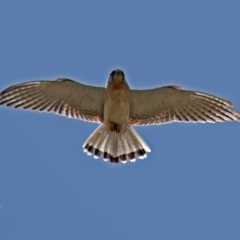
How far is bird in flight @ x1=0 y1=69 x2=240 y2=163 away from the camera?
15742 mm

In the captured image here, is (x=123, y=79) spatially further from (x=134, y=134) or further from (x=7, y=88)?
(x=7, y=88)

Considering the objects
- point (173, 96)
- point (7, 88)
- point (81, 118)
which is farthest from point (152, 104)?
point (7, 88)

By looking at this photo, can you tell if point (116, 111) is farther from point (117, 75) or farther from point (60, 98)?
point (60, 98)

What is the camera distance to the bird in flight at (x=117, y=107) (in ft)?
51.6

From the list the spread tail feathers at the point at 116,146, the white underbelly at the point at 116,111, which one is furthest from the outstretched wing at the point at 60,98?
the spread tail feathers at the point at 116,146

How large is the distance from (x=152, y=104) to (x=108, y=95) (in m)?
1.11

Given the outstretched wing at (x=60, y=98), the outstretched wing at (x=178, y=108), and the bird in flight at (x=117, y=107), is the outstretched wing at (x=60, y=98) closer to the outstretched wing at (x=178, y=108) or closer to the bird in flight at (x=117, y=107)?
the bird in flight at (x=117, y=107)

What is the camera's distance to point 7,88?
15.8m

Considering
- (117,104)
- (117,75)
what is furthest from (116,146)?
(117,75)

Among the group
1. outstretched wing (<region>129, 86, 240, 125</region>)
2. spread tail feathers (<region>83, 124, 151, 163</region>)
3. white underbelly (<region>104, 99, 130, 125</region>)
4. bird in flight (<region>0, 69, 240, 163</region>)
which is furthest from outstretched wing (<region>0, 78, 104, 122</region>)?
outstretched wing (<region>129, 86, 240, 125</region>)

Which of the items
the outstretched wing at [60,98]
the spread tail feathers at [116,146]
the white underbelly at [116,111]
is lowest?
the spread tail feathers at [116,146]

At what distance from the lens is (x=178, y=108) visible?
53.1 feet

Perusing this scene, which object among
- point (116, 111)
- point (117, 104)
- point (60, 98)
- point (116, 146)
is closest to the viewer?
point (117, 104)

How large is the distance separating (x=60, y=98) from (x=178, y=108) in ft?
8.01
